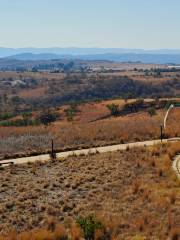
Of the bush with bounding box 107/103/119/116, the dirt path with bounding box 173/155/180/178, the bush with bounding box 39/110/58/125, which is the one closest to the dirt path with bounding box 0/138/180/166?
the dirt path with bounding box 173/155/180/178

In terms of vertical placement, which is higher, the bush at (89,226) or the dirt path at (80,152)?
the bush at (89,226)

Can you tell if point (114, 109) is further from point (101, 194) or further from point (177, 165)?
point (101, 194)

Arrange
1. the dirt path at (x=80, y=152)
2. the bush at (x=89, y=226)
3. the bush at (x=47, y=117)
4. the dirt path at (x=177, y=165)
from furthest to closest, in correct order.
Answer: the bush at (x=47, y=117)
the dirt path at (x=80, y=152)
the dirt path at (x=177, y=165)
the bush at (x=89, y=226)

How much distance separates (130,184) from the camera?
23.4m

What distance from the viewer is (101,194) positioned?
72.1ft

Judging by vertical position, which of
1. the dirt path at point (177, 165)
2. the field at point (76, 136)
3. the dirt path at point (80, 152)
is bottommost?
the field at point (76, 136)

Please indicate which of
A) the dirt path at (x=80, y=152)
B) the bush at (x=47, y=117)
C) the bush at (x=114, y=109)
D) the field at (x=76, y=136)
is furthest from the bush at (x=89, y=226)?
the bush at (x=114, y=109)

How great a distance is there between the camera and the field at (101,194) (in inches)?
708

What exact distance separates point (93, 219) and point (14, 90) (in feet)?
436

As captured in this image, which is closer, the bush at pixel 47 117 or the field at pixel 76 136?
the field at pixel 76 136

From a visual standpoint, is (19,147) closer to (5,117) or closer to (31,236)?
(31,236)

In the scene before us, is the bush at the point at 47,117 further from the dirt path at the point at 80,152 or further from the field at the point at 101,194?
the field at the point at 101,194

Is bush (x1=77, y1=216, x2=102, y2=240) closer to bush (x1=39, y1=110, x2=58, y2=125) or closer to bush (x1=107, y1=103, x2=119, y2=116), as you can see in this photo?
bush (x1=39, y1=110, x2=58, y2=125)

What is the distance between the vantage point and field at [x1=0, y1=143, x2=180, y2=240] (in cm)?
1798
